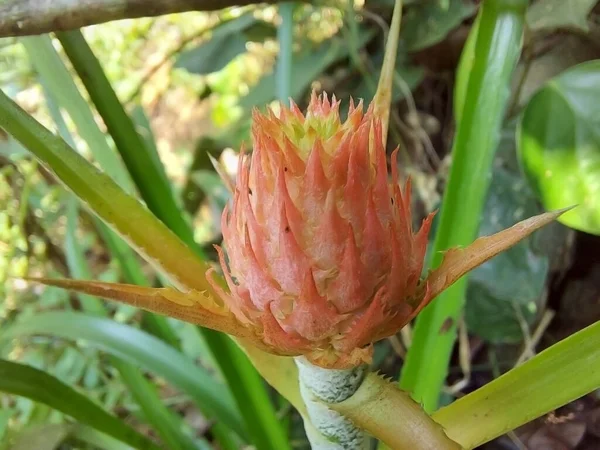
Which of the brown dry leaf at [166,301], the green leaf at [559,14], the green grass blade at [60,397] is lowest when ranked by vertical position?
the brown dry leaf at [166,301]

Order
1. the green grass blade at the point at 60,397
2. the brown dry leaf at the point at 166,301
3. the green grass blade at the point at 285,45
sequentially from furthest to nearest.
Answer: the green grass blade at the point at 285,45
the green grass blade at the point at 60,397
the brown dry leaf at the point at 166,301

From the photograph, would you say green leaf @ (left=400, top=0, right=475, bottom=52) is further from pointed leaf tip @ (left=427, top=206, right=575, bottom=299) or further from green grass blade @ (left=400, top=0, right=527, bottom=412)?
pointed leaf tip @ (left=427, top=206, right=575, bottom=299)

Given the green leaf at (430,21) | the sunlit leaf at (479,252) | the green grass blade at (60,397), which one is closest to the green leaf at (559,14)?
the green leaf at (430,21)

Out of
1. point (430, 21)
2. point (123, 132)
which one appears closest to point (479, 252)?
point (123, 132)

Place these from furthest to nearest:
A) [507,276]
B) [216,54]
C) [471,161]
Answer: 1. [216,54]
2. [507,276]
3. [471,161]

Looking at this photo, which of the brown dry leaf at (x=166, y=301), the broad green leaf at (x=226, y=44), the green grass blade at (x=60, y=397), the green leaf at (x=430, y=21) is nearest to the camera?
the brown dry leaf at (x=166, y=301)

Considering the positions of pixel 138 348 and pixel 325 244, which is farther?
pixel 138 348

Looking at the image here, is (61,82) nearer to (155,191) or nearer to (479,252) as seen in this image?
(155,191)

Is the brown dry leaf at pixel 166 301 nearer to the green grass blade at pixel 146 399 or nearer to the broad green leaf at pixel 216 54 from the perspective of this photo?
the green grass blade at pixel 146 399
